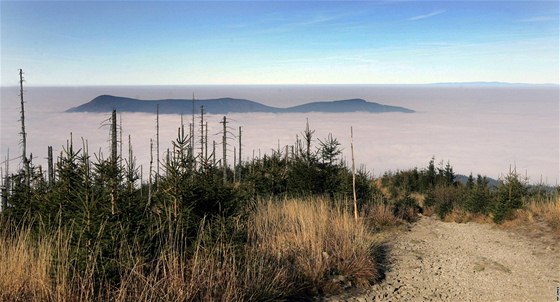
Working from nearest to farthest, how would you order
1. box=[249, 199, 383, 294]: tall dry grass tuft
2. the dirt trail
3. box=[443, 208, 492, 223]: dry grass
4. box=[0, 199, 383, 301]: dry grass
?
1. box=[0, 199, 383, 301]: dry grass
2. box=[249, 199, 383, 294]: tall dry grass tuft
3. the dirt trail
4. box=[443, 208, 492, 223]: dry grass

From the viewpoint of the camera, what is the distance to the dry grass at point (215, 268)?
415cm

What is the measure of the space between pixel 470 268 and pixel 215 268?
222 inches

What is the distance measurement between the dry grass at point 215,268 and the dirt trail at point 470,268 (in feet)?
1.98

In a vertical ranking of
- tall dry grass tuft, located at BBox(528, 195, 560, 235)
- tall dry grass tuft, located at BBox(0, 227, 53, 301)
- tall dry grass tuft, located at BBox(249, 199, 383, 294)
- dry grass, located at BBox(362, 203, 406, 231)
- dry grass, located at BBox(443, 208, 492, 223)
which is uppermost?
tall dry grass tuft, located at BBox(0, 227, 53, 301)

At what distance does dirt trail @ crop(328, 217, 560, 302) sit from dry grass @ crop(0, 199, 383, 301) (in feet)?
1.98

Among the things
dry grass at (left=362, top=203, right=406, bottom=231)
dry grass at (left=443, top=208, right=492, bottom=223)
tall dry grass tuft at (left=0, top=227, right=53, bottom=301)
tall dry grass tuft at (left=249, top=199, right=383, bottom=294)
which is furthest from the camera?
dry grass at (left=443, top=208, right=492, bottom=223)

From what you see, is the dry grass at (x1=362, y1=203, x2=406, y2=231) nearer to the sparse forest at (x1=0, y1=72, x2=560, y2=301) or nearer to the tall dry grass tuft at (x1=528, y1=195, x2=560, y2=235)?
the sparse forest at (x1=0, y1=72, x2=560, y2=301)

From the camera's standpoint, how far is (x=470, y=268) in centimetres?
804

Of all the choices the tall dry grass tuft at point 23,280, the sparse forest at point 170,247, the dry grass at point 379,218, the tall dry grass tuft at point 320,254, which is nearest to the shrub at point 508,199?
the dry grass at point 379,218

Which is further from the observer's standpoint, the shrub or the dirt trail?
the shrub

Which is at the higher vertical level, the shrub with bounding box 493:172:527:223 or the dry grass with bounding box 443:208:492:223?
the shrub with bounding box 493:172:527:223

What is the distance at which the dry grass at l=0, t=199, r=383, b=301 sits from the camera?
4.15m

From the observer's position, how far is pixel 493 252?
9445 millimetres

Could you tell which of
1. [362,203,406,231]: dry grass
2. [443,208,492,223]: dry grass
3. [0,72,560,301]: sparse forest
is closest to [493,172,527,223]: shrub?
[443,208,492,223]: dry grass
